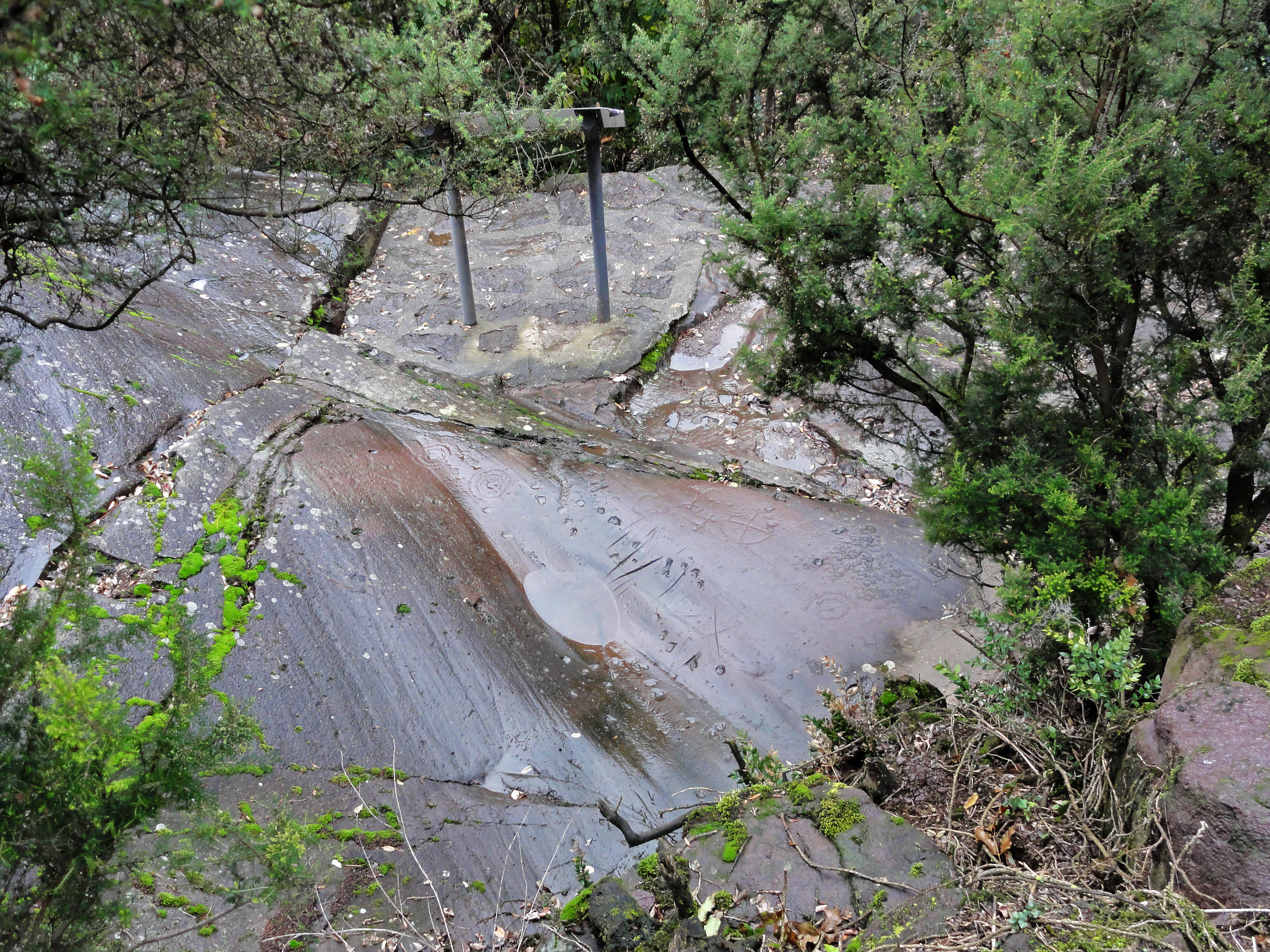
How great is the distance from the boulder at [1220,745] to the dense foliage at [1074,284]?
15.2 inches

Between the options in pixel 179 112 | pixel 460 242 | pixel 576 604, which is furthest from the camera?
pixel 460 242

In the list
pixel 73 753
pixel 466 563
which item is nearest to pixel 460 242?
pixel 466 563

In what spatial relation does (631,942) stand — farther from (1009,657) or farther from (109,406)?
(109,406)

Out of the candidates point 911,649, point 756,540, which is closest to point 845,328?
point 756,540

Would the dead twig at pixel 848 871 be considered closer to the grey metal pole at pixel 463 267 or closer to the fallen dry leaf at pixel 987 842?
the fallen dry leaf at pixel 987 842

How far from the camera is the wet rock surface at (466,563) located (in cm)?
416

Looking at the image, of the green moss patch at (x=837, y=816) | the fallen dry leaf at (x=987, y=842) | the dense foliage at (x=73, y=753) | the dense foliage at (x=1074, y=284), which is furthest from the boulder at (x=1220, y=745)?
the dense foliage at (x=73, y=753)

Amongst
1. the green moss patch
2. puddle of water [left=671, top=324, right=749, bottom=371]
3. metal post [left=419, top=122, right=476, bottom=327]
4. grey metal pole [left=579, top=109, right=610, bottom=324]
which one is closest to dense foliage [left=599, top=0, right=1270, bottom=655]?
the green moss patch

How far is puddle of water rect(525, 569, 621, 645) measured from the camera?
5352mm

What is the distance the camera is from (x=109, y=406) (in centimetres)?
510

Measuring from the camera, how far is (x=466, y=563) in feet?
17.6

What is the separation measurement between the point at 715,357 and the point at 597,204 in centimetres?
197

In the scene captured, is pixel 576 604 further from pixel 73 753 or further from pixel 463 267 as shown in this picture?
pixel 463 267

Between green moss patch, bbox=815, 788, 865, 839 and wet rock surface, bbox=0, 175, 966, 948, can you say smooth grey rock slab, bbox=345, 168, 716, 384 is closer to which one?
wet rock surface, bbox=0, 175, 966, 948
